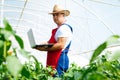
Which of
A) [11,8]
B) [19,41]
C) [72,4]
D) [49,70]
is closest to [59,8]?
[49,70]

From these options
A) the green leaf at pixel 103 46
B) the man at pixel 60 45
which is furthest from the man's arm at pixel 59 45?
the green leaf at pixel 103 46

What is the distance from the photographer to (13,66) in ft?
2.20

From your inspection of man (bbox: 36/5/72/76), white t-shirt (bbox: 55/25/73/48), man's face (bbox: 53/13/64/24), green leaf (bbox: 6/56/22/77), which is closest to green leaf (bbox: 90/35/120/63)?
green leaf (bbox: 6/56/22/77)

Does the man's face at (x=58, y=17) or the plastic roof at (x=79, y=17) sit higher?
the plastic roof at (x=79, y=17)

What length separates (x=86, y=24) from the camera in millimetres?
13148

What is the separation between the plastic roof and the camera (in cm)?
1218

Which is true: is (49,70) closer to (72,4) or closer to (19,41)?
(19,41)

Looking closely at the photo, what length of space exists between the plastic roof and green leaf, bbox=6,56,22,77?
11.0m

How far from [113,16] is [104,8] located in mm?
430

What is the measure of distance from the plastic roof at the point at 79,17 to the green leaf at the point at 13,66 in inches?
432

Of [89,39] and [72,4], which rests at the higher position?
Answer: [72,4]

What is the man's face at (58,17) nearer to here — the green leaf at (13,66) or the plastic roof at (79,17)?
the green leaf at (13,66)

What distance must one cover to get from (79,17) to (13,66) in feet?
40.5

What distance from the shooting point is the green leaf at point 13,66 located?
2.18 ft
